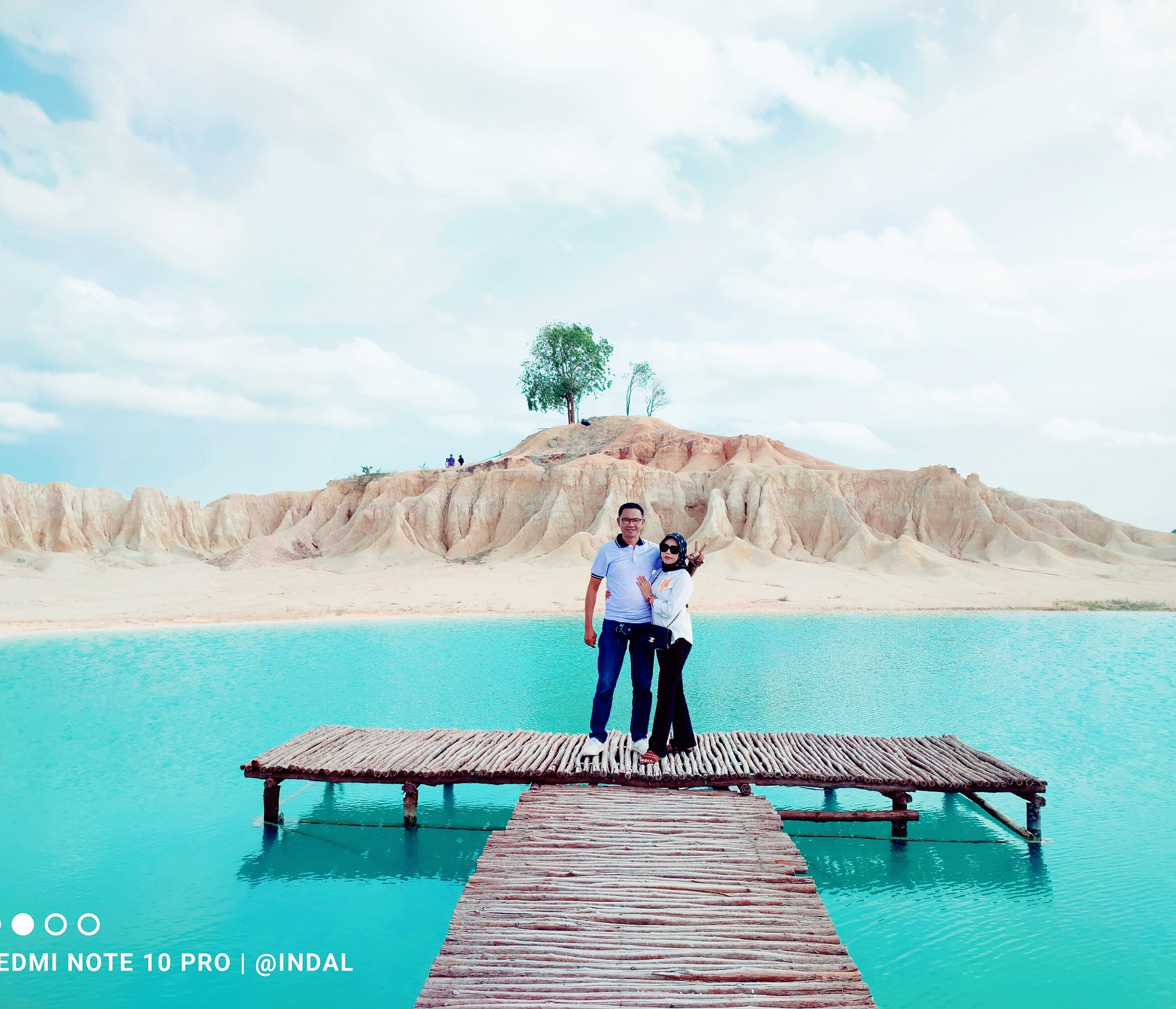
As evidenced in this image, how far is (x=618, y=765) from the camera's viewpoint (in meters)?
8.08

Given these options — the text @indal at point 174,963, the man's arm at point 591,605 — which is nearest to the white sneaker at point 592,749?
the man's arm at point 591,605

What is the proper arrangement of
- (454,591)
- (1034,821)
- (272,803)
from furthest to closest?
1. (454,591)
2. (272,803)
3. (1034,821)

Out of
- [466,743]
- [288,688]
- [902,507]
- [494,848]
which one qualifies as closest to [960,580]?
[902,507]

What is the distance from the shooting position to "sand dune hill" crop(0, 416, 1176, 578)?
4319cm

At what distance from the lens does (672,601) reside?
7586 mm

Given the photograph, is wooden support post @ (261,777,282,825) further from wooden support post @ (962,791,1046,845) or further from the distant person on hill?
wooden support post @ (962,791,1046,845)

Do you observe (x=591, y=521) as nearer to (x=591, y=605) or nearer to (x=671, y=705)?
(x=671, y=705)

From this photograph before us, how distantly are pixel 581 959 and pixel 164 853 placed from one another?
5.68 m

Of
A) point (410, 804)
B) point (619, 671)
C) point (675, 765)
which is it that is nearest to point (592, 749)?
point (675, 765)

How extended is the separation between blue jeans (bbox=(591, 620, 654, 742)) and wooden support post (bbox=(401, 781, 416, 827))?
2101mm

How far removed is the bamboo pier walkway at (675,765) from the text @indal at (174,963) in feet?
6.59

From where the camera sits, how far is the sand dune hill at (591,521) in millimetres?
43188

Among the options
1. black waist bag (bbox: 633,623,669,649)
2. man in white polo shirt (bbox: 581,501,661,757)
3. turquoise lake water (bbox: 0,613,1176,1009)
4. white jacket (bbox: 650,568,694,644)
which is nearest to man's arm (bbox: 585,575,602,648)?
man in white polo shirt (bbox: 581,501,661,757)

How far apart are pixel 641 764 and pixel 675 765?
34 cm
